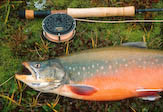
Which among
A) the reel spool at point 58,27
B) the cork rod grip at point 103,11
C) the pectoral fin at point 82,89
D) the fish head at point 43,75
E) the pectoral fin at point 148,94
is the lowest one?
the pectoral fin at point 148,94

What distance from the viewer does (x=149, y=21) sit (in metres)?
3.20

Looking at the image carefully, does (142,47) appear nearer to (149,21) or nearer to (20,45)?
(149,21)

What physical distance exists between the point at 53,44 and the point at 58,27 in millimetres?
287

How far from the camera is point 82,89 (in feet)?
8.29

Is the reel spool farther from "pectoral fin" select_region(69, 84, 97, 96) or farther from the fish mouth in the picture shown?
"pectoral fin" select_region(69, 84, 97, 96)

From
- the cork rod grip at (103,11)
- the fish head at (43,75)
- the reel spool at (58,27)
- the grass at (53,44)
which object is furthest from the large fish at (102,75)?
the cork rod grip at (103,11)

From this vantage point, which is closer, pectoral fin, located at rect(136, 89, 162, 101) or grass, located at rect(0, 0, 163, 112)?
pectoral fin, located at rect(136, 89, 162, 101)

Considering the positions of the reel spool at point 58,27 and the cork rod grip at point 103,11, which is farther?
the cork rod grip at point 103,11

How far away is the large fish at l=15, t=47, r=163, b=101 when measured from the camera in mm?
2500

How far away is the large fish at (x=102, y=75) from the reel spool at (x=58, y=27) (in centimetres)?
45

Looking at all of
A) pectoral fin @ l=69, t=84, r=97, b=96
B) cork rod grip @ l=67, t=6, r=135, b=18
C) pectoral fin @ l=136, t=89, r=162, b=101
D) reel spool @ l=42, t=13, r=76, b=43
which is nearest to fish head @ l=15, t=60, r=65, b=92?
pectoral fin @ l=69, t=84, r=97, b=96

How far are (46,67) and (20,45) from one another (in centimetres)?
71

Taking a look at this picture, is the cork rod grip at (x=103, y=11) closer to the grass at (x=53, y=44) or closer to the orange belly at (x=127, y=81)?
the grass at (x=53, y=44)

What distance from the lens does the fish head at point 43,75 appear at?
2.49 meters
